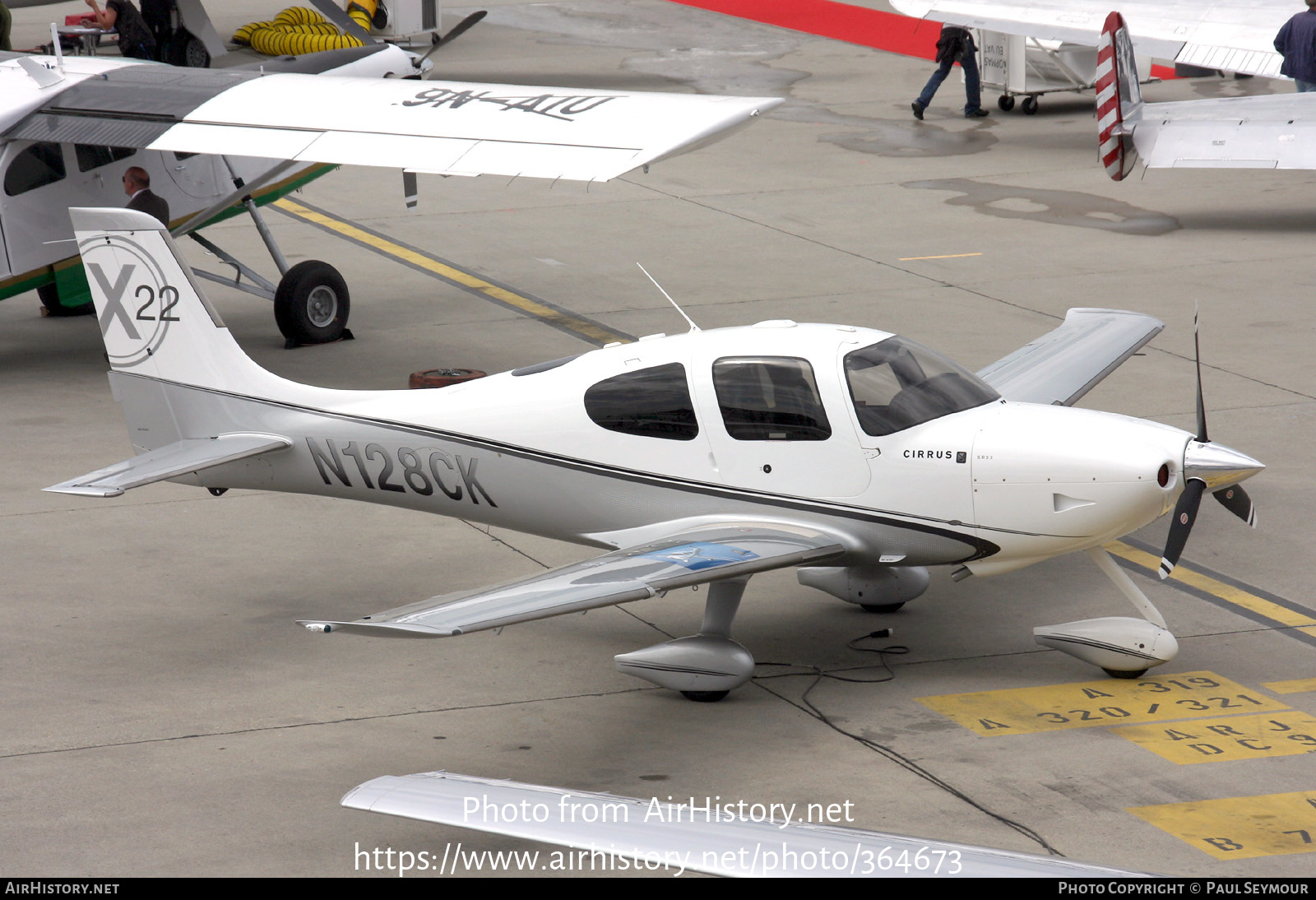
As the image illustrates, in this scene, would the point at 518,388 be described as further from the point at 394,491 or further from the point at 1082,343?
the point at 1082,343

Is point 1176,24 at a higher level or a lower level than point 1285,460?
higher

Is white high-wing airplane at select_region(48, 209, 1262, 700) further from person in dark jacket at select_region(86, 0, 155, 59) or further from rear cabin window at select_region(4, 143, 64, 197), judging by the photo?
person in dark jacket at select_region(86, 0, 155, 59)

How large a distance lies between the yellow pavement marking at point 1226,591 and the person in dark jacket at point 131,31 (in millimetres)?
26168

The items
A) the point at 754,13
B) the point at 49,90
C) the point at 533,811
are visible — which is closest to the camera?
the point at 533,811

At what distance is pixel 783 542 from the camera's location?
888 cm

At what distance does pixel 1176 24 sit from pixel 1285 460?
1435cm

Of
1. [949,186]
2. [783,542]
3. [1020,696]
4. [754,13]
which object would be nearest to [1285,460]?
[1020,696]

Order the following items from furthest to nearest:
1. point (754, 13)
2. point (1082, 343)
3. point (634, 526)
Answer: point (754, 13) < point (1082, 343) < point (634, 526)

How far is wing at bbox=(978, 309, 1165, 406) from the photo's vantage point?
449 inches

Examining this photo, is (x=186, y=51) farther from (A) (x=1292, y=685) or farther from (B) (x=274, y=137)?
(A) (x=1292, y=685)

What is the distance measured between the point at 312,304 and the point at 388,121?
3.29 meters

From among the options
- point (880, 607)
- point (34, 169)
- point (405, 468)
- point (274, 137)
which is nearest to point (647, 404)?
point (405, 468)

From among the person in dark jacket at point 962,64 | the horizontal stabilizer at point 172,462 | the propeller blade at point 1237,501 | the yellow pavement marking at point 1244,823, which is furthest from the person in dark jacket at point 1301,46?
the horizontal stabilizer at point 172,462

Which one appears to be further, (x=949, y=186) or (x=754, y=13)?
(x=754, y=13)
